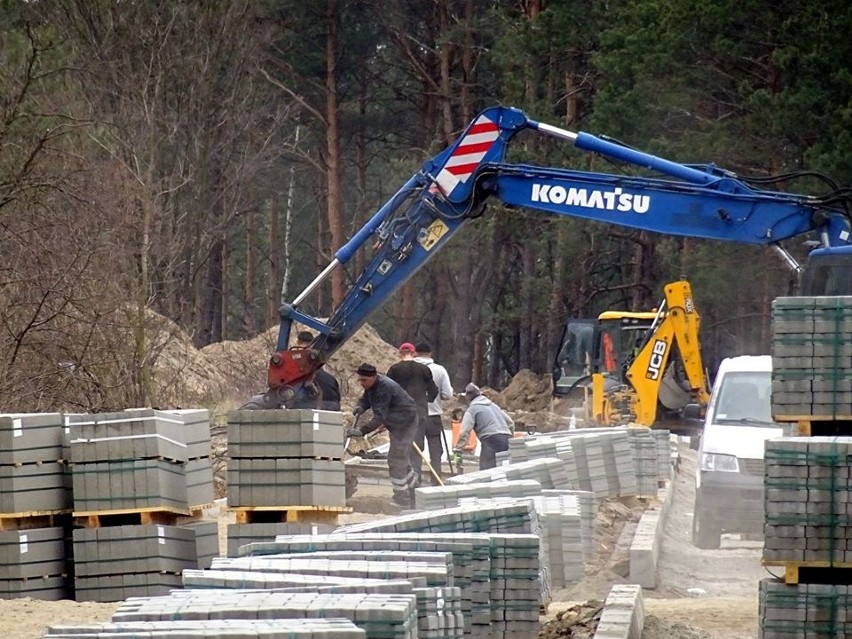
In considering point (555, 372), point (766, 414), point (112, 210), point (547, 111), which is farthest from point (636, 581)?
point (547, 111)

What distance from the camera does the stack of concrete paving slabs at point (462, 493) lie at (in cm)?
1333

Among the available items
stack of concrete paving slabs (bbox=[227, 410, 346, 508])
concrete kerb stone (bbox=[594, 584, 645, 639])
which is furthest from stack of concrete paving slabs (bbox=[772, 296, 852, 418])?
stack of concrete paving slabs (bbox=[227, 410, 346, 508])

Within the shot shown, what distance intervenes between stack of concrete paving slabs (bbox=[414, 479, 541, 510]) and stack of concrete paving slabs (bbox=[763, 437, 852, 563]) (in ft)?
11.7

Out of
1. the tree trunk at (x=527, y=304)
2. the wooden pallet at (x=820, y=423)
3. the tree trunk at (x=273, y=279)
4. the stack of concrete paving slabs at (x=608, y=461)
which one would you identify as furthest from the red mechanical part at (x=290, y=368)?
the tree trunk at (x=273, y=279)

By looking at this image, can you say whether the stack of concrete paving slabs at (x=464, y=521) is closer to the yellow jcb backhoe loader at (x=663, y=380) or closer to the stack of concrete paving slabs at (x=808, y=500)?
the stack of concrete paving slabs at (x=808, y=500)

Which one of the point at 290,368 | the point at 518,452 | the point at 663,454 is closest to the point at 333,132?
the point at 663,454

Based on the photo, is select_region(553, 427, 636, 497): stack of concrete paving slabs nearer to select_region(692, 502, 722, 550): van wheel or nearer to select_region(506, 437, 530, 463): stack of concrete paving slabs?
select_region(506, 437, 530, 463): stack of concrete paving slabs

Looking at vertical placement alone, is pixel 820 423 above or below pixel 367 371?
below

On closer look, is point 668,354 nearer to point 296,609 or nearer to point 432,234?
point 432,234

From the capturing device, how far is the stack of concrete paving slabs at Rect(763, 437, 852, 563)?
10078 millimetres

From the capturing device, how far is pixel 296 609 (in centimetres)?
667

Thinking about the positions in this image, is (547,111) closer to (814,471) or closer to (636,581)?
(636,581)

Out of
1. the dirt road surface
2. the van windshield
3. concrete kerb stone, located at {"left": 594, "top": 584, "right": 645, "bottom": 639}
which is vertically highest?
the van windshield

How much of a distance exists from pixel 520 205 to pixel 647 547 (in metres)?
5.20
